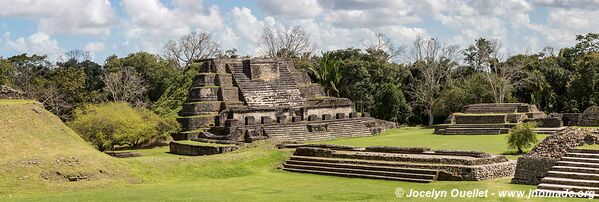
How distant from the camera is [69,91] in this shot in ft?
158

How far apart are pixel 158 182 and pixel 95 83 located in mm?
36107

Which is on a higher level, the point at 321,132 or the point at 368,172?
the point at 321,132

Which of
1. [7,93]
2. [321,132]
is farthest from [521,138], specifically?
[7,93]

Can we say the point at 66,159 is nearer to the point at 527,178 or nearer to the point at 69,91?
the point at 527,178

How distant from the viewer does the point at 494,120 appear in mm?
41031

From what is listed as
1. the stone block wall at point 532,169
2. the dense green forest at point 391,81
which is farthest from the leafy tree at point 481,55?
the stone block wall at point 532,169

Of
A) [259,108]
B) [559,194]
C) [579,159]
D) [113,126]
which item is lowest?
[559,194]

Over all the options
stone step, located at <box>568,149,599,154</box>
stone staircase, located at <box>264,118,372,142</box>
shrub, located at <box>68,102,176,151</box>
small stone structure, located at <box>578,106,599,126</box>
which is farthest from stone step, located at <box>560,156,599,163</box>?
shrub, located at <box>68,102,176,151</box>

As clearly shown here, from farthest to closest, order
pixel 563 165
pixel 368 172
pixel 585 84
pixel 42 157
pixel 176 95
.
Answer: pixel 585 84 → pixel 176 95 → pixel 368 172 → pixel 42 157 → pixel 563 165

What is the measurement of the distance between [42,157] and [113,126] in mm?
13105

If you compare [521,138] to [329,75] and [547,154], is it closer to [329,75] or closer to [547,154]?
[547,154]

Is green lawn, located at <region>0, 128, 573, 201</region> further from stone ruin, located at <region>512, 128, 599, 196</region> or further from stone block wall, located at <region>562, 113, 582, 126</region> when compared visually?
stone block wall, located at <region>562, 113, 582, 126</region>

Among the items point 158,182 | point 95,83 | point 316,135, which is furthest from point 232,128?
point 95,83

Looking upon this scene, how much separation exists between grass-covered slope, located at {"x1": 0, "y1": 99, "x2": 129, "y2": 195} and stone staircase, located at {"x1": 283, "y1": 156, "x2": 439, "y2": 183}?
6.21 m
